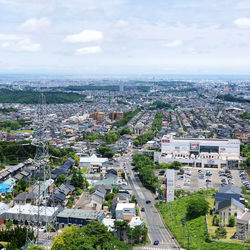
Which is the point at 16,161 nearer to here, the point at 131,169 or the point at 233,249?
the point at 131,169

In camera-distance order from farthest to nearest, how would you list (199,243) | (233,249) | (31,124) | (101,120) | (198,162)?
1. (101,120)
2. (31,124)
3. (198,162)
4. (199,243)
5. (233,249)

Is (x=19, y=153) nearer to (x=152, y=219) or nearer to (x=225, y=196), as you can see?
(x=152, y=219)

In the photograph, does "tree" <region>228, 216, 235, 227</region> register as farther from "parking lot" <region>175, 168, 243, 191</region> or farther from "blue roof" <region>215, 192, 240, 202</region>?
"parking lot" <region>175, 168, 243, 191</region>

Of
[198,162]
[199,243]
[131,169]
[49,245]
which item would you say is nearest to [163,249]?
[199,243]

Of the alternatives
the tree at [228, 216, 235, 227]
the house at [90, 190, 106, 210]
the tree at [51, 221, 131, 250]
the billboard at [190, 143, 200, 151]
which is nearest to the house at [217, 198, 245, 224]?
the tree at [228, 216, 235, 227]

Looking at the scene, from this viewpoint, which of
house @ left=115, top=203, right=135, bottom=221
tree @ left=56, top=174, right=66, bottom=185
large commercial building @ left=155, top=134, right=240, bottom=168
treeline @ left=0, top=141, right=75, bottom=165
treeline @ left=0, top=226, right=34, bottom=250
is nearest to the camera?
treeline @ left=0, top=226, right=34, bottom=250
